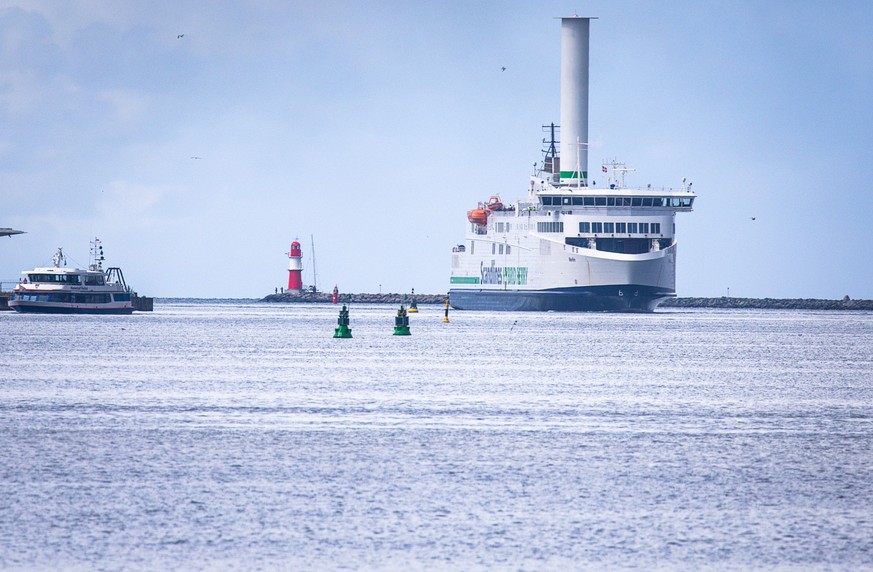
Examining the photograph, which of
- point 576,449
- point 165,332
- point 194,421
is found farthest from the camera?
point 165,332

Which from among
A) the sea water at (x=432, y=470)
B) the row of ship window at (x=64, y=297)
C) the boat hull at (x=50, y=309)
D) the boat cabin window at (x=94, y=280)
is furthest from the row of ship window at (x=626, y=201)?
the sea water at (x=432, y=470)

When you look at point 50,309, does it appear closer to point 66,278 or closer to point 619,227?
point 66,278

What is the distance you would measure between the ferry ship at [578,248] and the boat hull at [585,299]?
8 centimetres

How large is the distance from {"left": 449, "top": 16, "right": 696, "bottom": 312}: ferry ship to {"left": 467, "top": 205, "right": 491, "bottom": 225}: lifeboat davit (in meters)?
0.11

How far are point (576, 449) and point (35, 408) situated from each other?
35.9ft

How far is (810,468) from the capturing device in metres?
17.1

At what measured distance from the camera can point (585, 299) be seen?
106625 millimetres

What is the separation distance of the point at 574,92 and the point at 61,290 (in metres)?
50.3

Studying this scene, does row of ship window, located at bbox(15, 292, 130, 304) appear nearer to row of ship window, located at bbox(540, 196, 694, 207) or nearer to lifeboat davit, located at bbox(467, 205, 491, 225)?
lifeboat davit, located at bbox(467, 205, 491, 225)

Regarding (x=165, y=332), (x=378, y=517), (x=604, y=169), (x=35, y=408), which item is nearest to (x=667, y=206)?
(x=604, y=169)

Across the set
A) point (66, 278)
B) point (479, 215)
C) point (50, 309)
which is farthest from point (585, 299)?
point (50, 309)

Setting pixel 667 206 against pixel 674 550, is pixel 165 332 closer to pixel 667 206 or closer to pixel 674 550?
pixel 667 206

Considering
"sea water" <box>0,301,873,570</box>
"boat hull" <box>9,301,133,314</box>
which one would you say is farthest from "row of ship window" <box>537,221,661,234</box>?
"sea water" <box>0,301,873,570</box>

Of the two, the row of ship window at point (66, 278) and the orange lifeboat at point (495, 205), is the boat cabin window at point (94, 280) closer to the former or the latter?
the row of ship window at point (66, 278)
